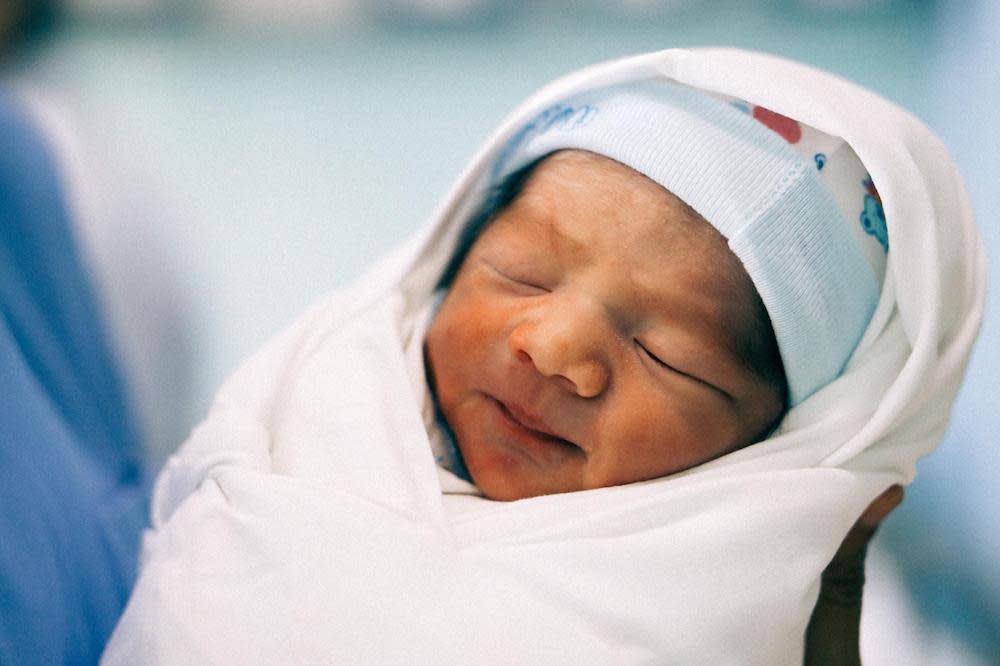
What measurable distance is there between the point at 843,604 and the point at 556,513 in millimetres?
330

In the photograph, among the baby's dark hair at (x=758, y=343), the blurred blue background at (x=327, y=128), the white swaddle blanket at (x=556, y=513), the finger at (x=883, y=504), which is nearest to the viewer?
the white swaddle blanket at (x=556, y=513)

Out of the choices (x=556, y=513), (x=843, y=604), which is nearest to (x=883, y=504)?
(x=843, y=604)

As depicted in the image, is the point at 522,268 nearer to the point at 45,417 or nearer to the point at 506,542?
the point at 506,542

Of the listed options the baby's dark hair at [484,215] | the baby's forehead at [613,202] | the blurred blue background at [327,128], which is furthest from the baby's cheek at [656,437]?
the blurred blue background at [327,128]

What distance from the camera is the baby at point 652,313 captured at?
72cm

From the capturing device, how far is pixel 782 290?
0.72 meters

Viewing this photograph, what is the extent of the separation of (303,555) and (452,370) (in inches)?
8.3

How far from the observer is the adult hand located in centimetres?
83

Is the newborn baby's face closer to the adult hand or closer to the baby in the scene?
the baby

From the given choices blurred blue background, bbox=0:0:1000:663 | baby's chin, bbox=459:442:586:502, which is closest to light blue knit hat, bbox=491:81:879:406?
baby's chin, bbox=459:442:586:502

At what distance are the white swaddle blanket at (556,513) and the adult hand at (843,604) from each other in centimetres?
8

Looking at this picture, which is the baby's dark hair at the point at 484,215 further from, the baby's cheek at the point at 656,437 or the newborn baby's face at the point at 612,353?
the baby's cheek at the point at 656,437

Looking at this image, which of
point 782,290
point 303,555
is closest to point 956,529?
point 782,290

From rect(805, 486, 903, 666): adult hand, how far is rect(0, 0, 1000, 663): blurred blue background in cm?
19
